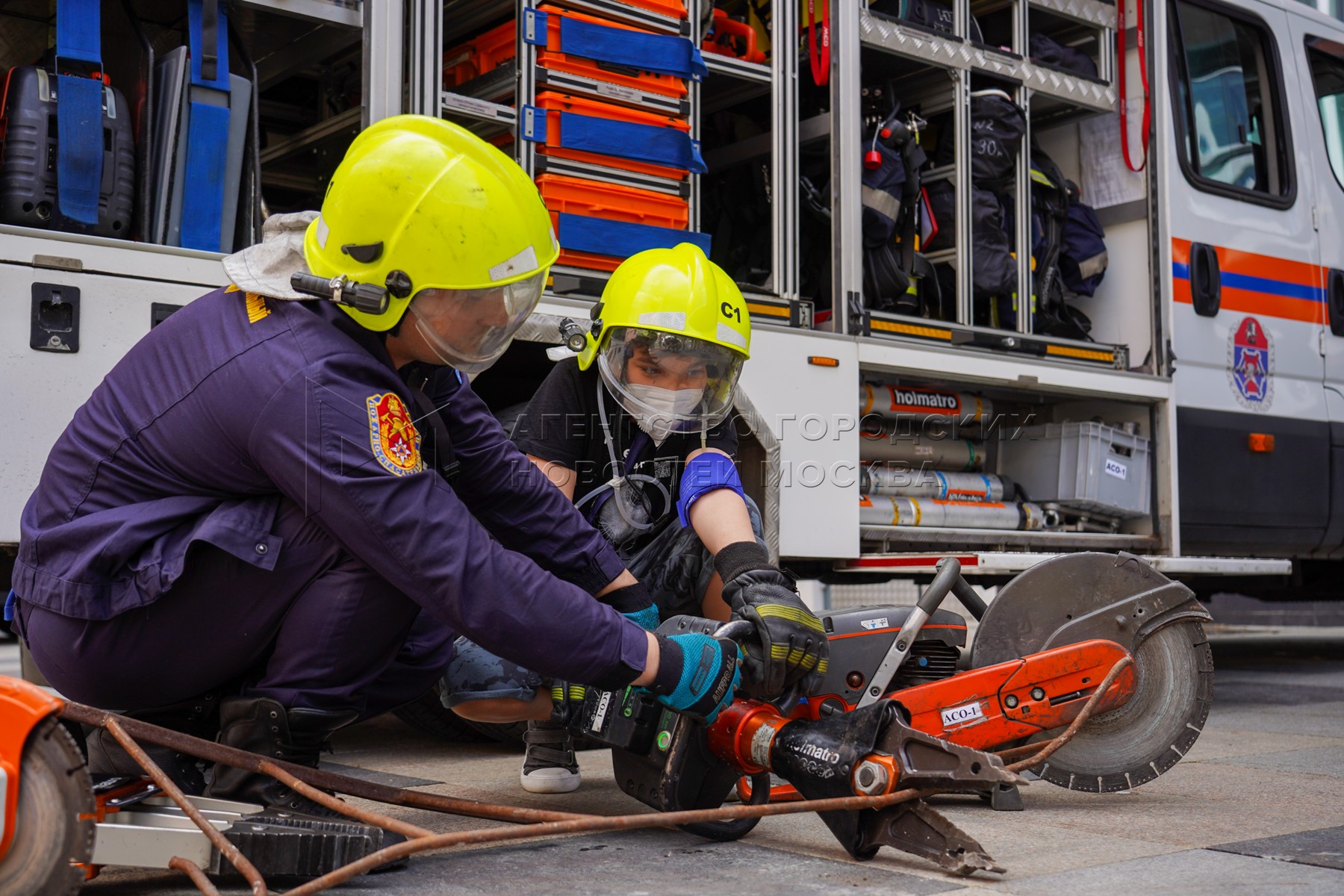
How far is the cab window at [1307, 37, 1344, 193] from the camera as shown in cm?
556

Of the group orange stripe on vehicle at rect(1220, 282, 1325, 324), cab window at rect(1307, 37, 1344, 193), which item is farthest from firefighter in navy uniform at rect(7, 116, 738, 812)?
cab window at rect(1307, 37, 1344, 193)

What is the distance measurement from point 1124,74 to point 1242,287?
3.31 ft

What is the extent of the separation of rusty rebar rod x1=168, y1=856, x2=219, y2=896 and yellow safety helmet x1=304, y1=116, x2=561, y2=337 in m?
0.83

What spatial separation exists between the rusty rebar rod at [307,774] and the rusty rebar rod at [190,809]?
0.03 meters

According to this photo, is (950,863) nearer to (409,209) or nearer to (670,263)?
(409,209)

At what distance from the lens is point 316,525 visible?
1.90 m

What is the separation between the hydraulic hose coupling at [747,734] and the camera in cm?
208

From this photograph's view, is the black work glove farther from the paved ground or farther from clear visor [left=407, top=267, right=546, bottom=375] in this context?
clear visor [left=407, top=267, right=546, bottom=375]

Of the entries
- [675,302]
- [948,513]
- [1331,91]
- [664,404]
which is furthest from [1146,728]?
[1331,91]

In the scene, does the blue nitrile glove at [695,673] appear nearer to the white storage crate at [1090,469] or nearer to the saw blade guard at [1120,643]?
the saw blade guard at [1120,643]

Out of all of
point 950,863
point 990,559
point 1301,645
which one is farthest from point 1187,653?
point 1301,645

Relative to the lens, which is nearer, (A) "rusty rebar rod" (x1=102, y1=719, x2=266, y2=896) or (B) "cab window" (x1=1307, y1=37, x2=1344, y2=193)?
(A) "rusty rebar rod" (x1=102, y1=719, x2=266, y2=896)

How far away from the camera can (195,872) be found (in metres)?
1.62

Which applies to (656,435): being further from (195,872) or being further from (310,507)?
(195,872)
